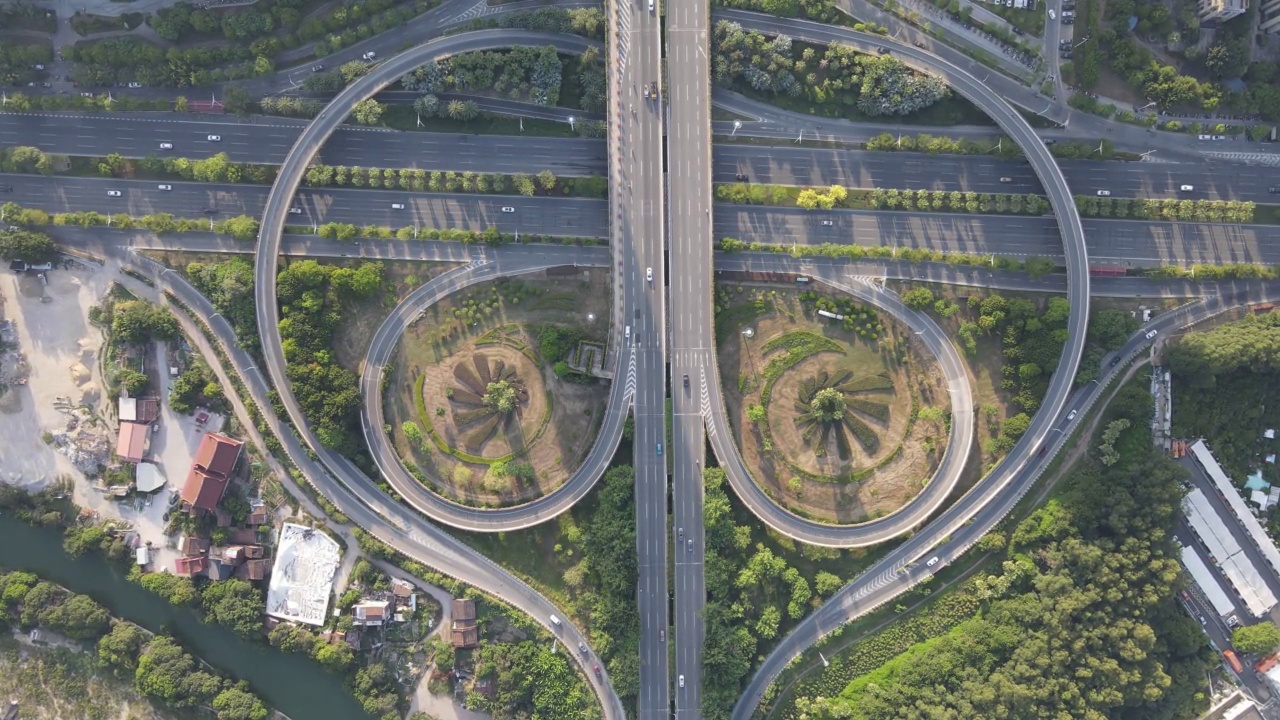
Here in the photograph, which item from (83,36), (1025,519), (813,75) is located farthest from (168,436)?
(1025,519)

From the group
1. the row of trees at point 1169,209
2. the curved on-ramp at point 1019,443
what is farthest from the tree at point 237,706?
the row of trees at point 1169,209

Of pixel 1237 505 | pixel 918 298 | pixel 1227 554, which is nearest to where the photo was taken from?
pixel 918 298

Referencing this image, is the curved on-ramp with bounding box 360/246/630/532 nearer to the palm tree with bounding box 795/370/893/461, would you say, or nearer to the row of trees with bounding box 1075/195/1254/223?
the palm tree with bounding box 795/370/893/461

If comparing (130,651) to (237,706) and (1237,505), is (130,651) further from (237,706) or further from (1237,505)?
(1237,505)

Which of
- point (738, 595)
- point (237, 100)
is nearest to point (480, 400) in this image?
point (738, 595)

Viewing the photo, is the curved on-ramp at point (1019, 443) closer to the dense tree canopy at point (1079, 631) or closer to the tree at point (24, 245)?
the dense tree canopy at point (1079, 631)
